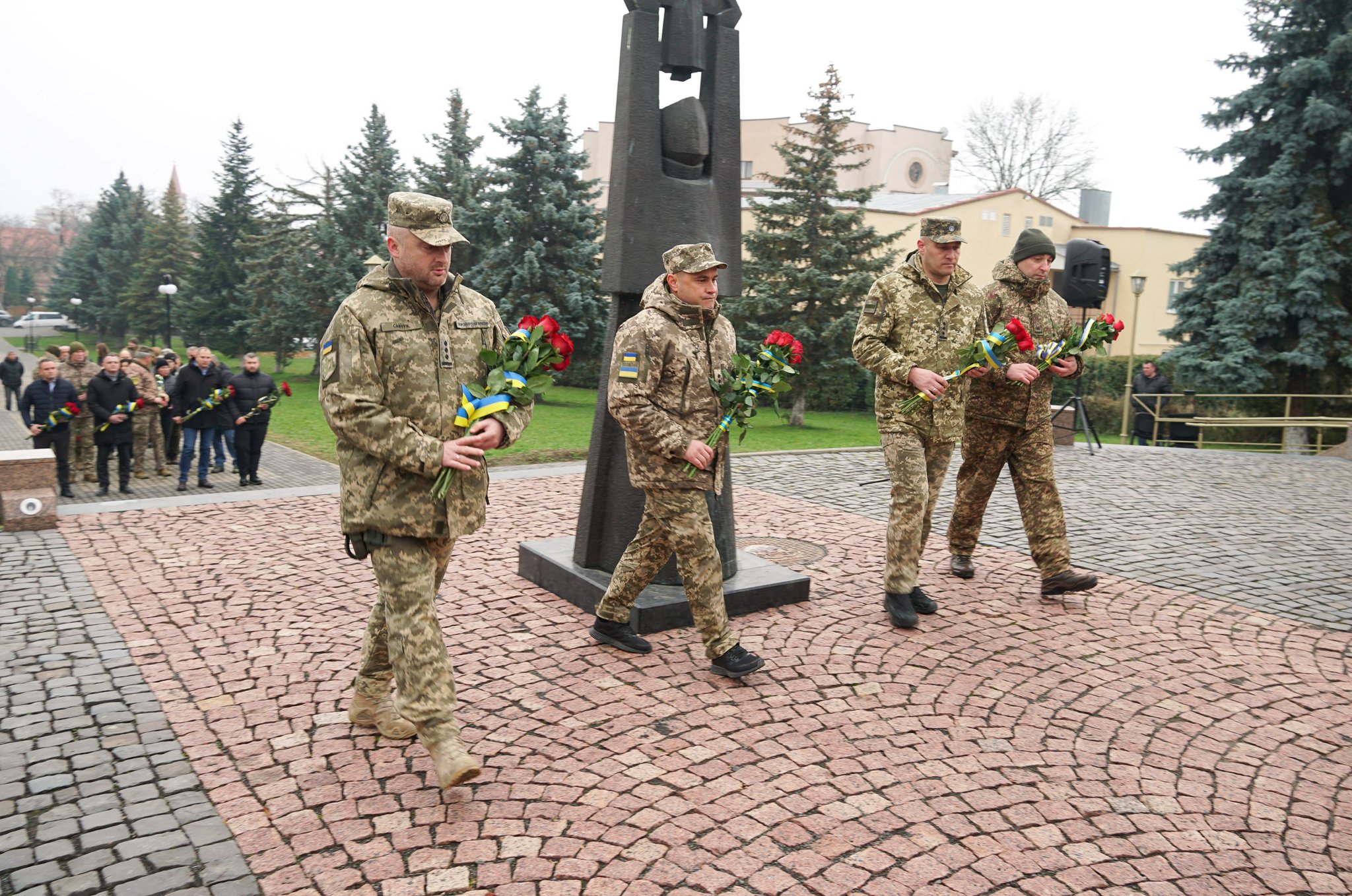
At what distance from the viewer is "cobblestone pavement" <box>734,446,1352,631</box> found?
712 cm

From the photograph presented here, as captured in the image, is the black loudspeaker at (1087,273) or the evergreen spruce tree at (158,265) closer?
the black loudspeaker at (1087,273)

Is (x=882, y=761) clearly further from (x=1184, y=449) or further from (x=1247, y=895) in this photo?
(x=1184, y=449)

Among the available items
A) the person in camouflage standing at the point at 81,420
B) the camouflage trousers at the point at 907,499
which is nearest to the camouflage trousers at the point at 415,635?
the camouflage trousers at the point at 907,499

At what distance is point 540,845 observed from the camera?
3385mm

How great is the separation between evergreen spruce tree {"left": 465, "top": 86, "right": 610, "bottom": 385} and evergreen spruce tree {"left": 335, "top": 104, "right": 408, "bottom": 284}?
26.6 feet

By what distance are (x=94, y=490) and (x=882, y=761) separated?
11041 millimetres

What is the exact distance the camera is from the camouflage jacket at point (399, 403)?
11.7 ft

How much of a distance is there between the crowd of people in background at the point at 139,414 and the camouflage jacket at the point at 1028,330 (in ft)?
31.2

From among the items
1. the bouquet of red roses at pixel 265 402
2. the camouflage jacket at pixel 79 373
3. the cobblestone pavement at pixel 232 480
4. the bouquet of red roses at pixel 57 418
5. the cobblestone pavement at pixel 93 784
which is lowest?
the cobblestone pavement at pixel 232 480

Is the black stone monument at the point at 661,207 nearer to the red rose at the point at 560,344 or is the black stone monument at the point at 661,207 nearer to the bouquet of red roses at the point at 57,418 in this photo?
the red rose at the point at 560,344

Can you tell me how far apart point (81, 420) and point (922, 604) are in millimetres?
11246

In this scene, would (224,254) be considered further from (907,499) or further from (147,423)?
(907,499)

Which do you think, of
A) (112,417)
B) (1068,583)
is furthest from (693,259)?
(112,417)

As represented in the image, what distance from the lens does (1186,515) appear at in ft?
32.6
